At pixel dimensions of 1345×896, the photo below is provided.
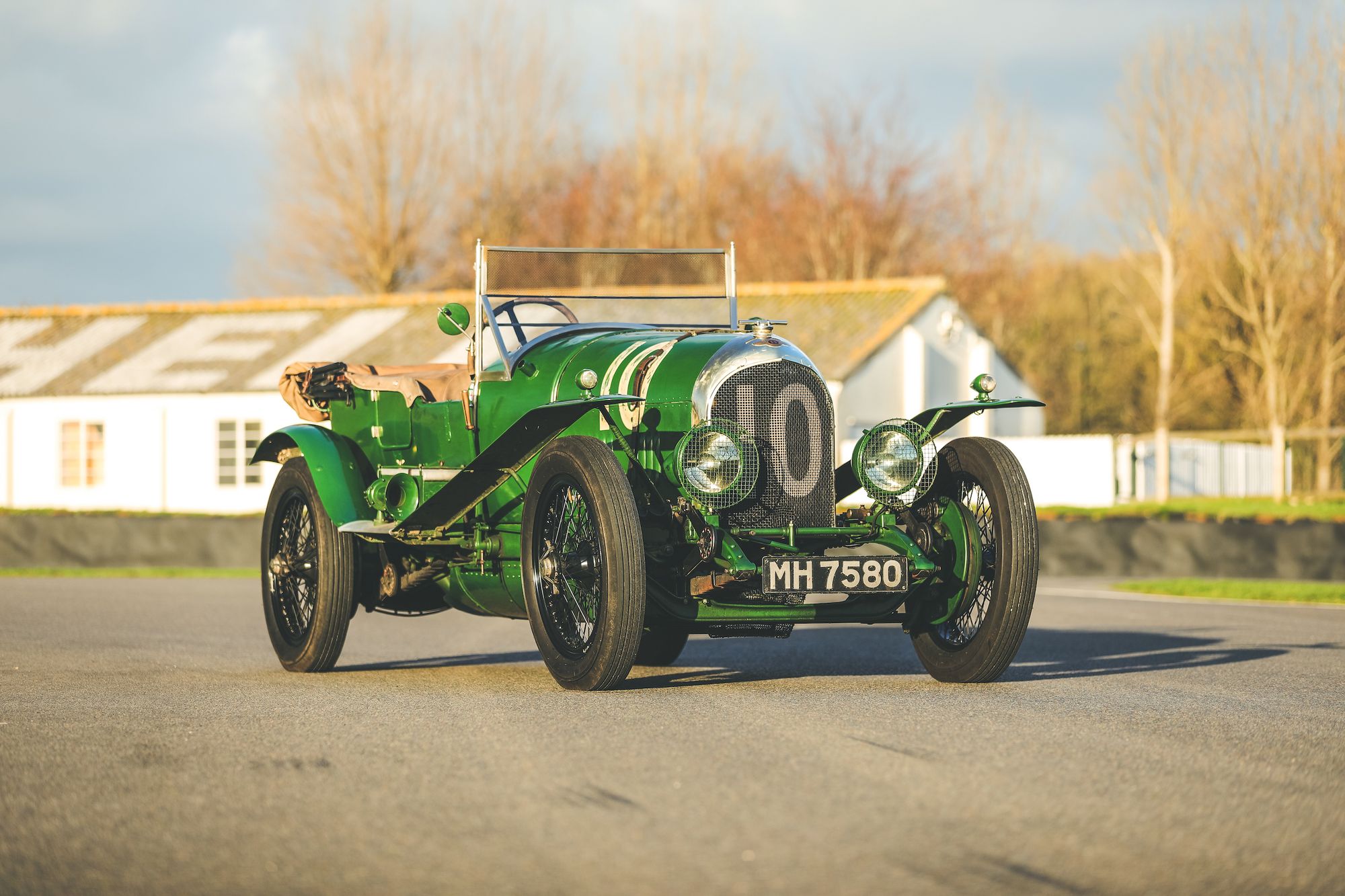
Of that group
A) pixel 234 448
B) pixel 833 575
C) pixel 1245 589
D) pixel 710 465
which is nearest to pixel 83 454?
pixel 234 448

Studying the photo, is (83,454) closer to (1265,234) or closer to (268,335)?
(268,335)

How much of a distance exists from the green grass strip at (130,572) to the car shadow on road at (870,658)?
1257 centimetres

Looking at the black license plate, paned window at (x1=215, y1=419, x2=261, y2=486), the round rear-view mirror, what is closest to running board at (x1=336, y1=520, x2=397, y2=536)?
the round rear-view mirror

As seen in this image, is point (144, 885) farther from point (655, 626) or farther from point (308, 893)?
point (655, 626)

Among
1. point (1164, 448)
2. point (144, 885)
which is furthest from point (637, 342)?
point (1164, 448)

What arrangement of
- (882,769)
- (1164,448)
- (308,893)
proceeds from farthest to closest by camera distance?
(1164,448) → (882,769) → (308,893)

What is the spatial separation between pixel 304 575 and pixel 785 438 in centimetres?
318

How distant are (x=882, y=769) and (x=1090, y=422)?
57.6 metres

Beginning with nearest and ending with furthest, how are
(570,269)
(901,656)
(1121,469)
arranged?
(901,656) → (570,269) → (1121,469)

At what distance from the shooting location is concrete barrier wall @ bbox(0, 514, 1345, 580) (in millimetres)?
21047

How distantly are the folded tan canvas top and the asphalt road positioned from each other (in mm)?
1687

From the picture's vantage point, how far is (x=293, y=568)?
33.2ft

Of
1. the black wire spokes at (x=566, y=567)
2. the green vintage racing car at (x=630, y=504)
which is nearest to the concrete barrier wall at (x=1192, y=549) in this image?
the green vintage racing car at (x=630, y=504)

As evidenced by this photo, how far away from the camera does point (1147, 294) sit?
58.8m
